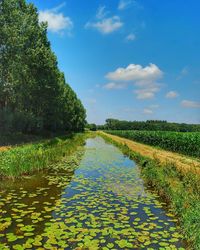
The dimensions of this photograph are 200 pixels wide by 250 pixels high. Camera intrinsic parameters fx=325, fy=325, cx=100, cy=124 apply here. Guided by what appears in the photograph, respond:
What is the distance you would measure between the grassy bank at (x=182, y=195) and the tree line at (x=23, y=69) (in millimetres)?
20975

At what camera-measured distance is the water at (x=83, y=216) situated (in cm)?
773

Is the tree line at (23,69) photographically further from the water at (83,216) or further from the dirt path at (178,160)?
the water at (83,216)

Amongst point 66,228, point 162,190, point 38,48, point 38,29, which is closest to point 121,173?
point 162,190

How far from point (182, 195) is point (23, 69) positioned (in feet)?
88.2

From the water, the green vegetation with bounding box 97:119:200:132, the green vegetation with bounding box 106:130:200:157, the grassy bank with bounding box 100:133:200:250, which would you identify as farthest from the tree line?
the green vegetation with bounding box 97:119:200:132

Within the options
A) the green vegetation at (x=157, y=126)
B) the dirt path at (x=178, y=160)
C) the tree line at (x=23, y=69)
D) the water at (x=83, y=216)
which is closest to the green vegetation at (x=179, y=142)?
the dirt path at (x=178, y=160)

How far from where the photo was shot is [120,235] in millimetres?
8289

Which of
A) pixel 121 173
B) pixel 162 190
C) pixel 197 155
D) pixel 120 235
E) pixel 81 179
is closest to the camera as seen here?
pixel 120 235

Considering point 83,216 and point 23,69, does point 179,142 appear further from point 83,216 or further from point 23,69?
point 83,216

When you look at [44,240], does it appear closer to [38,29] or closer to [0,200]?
[0,200]

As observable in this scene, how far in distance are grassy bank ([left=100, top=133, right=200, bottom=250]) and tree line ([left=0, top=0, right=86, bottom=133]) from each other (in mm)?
20975

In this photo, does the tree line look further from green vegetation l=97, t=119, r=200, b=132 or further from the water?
green vegetation l=97, t=119, r=200, b=132

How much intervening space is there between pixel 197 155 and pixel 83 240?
24.2 m

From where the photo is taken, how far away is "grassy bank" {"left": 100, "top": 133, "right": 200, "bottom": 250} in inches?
315
